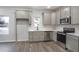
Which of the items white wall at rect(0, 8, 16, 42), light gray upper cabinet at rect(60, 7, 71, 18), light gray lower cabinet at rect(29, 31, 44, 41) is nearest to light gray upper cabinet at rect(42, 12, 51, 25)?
light gray lower cabinet at rect(29, 31, 44, 41)

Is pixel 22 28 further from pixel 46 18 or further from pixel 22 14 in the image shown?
pixel 46 18

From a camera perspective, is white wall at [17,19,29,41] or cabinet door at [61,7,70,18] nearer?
cabinet door at [61,7,70,18]

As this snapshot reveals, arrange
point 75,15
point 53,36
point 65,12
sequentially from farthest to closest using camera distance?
1. point 53,36
2. point 65,12
3. point 75,15

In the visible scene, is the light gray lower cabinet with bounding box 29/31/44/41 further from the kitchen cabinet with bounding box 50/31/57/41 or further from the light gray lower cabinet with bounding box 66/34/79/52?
the light gray lower cabinet with bounding box 66/34/79/52

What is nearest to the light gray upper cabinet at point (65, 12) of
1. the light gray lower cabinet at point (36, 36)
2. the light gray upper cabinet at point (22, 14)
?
the light gray lower cabinet at point (36, 36)

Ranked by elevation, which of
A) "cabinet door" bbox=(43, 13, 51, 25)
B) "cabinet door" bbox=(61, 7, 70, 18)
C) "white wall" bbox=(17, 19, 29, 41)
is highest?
"cabinet door" bbox=(61, 7, 70, 18)

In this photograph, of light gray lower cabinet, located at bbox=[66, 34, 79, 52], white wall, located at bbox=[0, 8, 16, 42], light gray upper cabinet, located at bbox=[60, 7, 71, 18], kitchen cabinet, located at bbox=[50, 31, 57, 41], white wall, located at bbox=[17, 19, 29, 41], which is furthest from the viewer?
white wall, located at bbox=[17, 19, 29, 41]

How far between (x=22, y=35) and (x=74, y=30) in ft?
9.70

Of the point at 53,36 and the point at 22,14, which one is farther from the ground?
the point at 22,14

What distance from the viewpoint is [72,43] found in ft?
13.6

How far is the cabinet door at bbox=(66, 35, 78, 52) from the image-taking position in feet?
12.7

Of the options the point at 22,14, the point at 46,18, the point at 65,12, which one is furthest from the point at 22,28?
the point at 65,12
